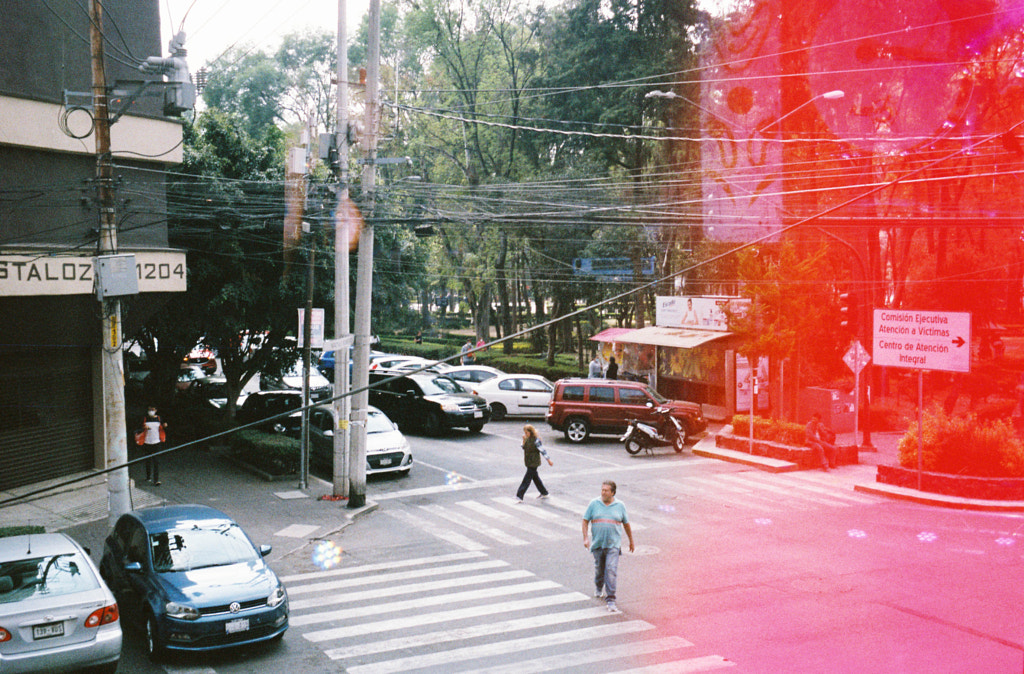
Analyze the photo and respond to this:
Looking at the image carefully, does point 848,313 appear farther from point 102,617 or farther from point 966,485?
point 102,617

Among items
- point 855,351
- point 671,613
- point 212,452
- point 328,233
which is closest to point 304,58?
point 328,233

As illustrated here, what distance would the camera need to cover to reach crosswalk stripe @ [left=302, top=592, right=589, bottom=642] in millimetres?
10609

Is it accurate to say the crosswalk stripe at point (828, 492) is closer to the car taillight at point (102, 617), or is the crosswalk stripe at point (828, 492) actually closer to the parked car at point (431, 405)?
the parked car at point (431, 405)

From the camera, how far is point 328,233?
85.6 feet

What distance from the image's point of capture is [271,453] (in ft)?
68.0

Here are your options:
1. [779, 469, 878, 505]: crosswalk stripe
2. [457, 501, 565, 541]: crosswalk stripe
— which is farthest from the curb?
[457, 501, 565, 541]: crosswalk stripe

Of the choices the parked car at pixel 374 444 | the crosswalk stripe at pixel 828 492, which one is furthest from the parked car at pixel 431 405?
the crosswalk stripe at pixel 828 492

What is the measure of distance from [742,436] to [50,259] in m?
17.5

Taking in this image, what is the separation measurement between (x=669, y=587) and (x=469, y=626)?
317cm

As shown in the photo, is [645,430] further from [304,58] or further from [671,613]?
[304,58]

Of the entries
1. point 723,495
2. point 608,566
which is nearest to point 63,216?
point 608,566

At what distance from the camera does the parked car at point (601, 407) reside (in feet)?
83.6

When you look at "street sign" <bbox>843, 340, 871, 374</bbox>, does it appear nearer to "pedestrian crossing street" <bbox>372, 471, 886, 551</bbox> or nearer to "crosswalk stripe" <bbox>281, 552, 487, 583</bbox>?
"pedestrian crossing street" <bbox>372, 471, 886, 551</bbox>

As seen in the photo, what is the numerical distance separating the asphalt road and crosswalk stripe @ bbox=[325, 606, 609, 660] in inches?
1.3
